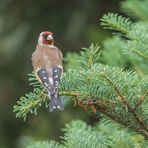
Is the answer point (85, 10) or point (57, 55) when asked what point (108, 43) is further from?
point (85, 10)

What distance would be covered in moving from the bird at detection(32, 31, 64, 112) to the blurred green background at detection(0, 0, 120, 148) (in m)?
4.21

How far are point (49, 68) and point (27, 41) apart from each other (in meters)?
5.39

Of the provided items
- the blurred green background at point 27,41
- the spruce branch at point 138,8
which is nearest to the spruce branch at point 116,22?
the spruce branch at point 138,8

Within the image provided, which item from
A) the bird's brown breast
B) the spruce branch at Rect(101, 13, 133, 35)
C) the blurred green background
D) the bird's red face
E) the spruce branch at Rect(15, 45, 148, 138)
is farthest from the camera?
the blurred green background

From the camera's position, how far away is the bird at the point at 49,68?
3.96 metres

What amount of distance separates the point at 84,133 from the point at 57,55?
1.09 metres

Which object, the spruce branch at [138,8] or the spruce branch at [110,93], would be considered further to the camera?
the spruce branch at [138,8]

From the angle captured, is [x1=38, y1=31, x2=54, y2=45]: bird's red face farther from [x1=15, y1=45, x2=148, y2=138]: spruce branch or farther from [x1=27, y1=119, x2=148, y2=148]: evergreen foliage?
[x1=15, y1=45, x2=148, y2=138]: spruce branch

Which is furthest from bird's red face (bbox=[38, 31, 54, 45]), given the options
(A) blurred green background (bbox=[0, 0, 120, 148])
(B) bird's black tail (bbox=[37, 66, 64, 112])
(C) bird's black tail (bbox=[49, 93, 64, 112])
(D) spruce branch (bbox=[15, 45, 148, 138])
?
(A) blurred green background (bbox=[0, 0, 120, 148])

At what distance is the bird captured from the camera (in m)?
3.96

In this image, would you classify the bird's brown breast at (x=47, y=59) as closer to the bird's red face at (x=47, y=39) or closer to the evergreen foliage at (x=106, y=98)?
the bird's red face at (x=47, y=39)

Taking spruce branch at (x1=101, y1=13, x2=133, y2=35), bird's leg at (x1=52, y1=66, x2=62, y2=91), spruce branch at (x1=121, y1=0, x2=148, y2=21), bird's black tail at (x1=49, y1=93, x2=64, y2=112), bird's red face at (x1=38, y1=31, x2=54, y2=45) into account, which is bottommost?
bird's black tail at (x1=49, y1=93, x2=64, y2=112)

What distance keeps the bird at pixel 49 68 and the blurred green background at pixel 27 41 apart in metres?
4.21

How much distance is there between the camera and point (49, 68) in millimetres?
4680
